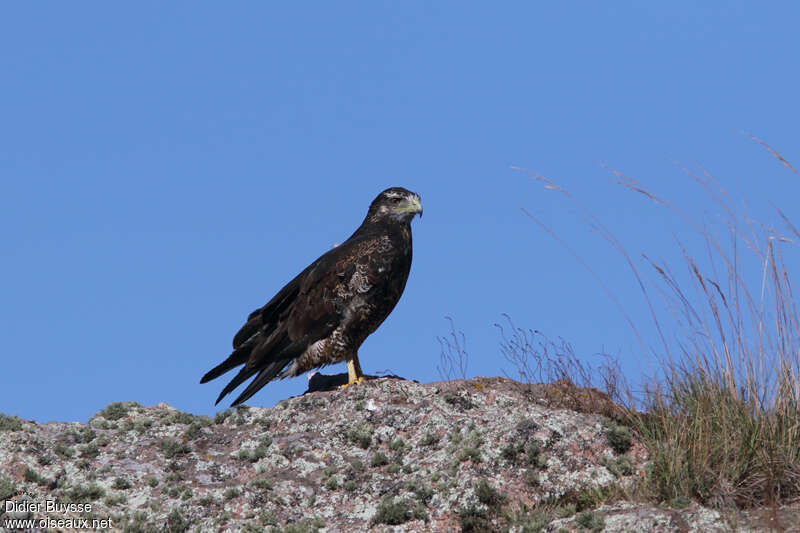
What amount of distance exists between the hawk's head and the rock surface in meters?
2.17

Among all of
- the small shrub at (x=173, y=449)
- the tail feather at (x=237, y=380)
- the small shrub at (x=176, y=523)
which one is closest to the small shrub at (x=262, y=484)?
the small shrub at (x=176, y=523)

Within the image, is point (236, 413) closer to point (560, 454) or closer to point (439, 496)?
point (439, 496)

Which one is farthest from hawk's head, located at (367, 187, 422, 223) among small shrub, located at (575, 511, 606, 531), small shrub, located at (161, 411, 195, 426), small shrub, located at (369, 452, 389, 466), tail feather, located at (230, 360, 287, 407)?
small shrub, located at (575, 511, 606, 531)

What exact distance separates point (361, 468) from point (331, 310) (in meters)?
2.52

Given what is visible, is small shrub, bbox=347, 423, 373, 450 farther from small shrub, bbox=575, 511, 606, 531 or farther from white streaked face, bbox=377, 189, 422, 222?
white streaked face, bbox=377, 189, 422, 222

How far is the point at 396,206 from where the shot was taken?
419 inches

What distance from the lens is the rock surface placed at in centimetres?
701

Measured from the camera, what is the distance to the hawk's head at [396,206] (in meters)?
10.5

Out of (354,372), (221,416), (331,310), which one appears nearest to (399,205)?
(331,310)

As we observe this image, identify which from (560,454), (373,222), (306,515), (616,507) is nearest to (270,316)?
(373,222)

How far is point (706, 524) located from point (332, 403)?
3.89 metres

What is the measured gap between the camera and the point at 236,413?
9.19m

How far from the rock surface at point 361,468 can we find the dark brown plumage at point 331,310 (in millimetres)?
922

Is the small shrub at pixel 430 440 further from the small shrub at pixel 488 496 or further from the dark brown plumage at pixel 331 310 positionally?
the dark brown plumage at pixel 331 310
